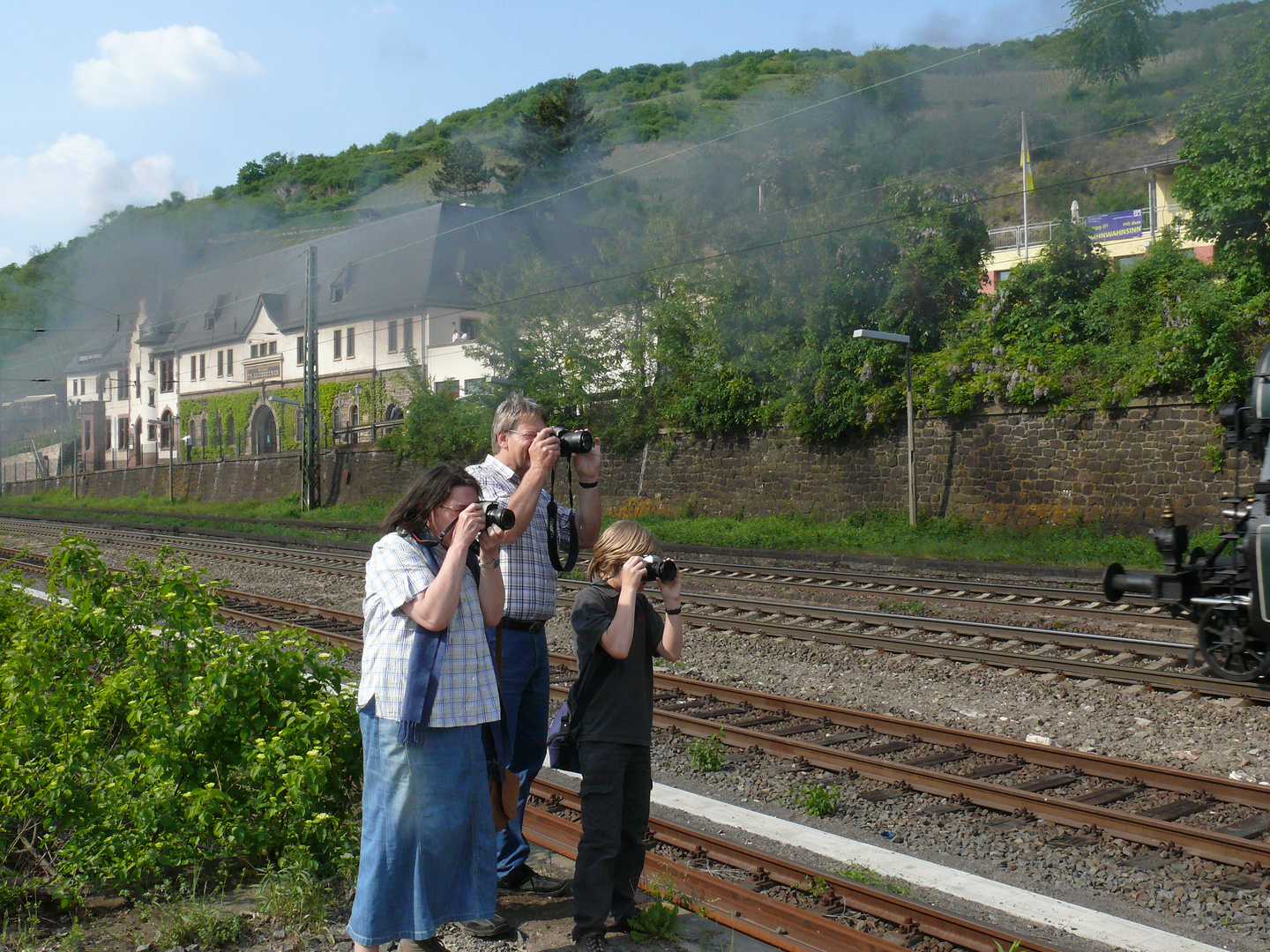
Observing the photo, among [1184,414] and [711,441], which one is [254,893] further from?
[711,441]

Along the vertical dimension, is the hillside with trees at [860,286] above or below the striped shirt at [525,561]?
above

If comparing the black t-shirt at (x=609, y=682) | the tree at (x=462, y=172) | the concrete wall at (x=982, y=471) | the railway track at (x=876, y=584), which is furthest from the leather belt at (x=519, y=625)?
the tree at (x=462, y=172)

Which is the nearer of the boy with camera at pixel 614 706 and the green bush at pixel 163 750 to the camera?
the boy with camera at pixel 614 706

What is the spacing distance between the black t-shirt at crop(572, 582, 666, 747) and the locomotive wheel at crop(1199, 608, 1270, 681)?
6841 millimetres

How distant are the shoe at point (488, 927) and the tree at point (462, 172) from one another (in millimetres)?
76368

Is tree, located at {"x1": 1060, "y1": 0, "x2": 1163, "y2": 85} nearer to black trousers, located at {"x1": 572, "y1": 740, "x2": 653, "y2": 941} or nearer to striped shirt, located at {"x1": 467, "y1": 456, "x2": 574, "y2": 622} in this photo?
striped shirt, located at {"x1": 467, "y1": 456, "x2": 574, "y2": 622}

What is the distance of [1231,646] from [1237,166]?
53.9 feet

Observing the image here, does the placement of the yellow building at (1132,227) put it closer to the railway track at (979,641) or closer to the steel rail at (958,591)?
the steel rail at (958,591)

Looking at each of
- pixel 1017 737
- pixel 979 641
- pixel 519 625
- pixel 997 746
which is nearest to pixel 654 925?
pixel 519 625

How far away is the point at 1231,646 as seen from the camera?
29.7 feet

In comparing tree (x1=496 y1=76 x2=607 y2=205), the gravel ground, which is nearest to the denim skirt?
the gravel ground

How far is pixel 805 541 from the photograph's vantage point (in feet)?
76.2

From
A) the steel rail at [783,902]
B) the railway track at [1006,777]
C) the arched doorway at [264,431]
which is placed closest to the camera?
the steel rail at [783,902]

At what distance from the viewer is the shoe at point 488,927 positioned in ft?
13.0
